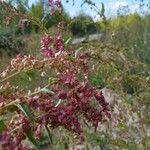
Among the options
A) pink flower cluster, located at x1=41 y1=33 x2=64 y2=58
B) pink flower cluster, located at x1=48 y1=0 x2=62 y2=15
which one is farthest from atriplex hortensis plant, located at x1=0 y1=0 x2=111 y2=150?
pink flower cluster, located at x1=48 y1=0 x2=62 y2=15

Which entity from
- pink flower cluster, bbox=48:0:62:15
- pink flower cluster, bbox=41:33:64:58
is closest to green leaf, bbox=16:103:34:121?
pink flower cluster, bbox=41:33:64:58

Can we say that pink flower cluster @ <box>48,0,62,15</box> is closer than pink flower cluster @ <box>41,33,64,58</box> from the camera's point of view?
No

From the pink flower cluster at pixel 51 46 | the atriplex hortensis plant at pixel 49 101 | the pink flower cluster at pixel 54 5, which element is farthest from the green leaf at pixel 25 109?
the pink flower cluster at pixel 54 5

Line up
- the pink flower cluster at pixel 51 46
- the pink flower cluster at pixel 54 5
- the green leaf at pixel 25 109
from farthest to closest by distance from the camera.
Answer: the pink flower cluster at pixel 54 5 → the pink flower cluster at pixel 51 46 → the green leaf at pixel 25 109

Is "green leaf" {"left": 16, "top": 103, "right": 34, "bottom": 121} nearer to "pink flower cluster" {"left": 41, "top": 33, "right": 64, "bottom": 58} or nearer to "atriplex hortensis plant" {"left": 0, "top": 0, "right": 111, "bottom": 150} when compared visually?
"atriplex hortensis plant" {"left": 0, "top": 0, "right": 111, "bottom": 150}

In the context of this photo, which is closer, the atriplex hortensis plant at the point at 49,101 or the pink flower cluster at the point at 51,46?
the atriplex hortensis plant at the point at 49,101

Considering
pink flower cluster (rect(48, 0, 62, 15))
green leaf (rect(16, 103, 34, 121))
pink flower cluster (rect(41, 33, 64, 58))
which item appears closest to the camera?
green leaf (rect(16, 103, 34, 121))

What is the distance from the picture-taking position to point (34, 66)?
150 cm

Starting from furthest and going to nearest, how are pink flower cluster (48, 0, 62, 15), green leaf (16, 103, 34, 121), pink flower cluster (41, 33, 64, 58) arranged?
1. pink flower cluster (48, 0, 62, 15)
2. pink flower cluster (41, 33, 64, 58)
3. green leaf (16, 103, 34, 121)

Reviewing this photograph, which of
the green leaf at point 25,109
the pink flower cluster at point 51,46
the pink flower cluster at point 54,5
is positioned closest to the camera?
the green leaf at point 25,109

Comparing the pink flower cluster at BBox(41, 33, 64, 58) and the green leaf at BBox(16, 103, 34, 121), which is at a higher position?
the pink flower cluster at BBox(41, 33, 64, 58)

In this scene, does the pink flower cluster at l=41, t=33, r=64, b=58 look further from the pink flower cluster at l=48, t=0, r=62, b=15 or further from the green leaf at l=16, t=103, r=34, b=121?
the pink flower cluster at l=48, t=0, r=62, b=15

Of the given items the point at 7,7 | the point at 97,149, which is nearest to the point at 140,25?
the point at 97,149

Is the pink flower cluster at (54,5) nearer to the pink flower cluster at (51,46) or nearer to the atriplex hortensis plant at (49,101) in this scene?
the pink flower cluster at (51,46)
